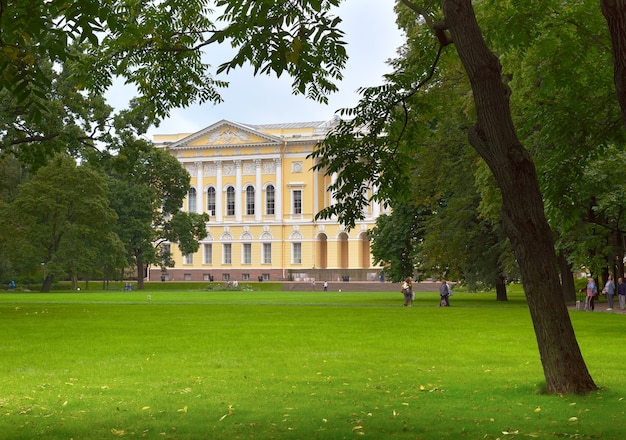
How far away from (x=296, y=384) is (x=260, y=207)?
87.7 meters

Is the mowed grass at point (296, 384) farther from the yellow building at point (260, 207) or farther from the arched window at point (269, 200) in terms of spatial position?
the arched window at point (269, 200)

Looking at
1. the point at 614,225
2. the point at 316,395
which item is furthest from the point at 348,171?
the point at 614,225

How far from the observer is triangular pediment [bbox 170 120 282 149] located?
9762 centimetres

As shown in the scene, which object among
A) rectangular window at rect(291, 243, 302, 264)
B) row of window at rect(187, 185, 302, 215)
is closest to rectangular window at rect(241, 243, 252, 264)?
row of window at rect(187, 185, 302, 215)

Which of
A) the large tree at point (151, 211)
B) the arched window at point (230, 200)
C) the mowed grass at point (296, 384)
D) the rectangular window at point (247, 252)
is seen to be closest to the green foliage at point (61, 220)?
the large tree at point (151, 211)

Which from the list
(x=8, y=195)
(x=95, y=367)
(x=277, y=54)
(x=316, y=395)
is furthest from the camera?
(x=8, y=195)

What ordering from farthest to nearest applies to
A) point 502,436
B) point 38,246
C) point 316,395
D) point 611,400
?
point 38,246
point 316,395
point 611,400
point 502,436

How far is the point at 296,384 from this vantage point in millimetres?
12102

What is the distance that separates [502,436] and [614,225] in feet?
81.3

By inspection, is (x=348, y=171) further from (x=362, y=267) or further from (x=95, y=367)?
(x=362, y=267)

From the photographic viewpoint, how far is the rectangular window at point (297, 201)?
98375mm

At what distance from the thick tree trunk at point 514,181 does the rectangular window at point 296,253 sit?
291 ft

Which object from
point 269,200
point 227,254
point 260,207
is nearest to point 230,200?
point 260,207

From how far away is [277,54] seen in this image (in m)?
7.16
